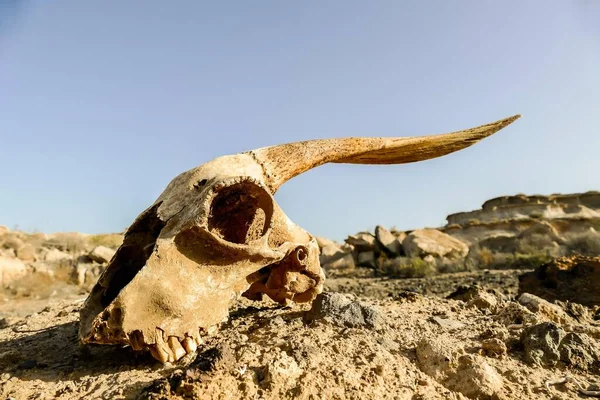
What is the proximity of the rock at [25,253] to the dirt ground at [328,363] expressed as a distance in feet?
38.1

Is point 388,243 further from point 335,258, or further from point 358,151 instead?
point 358,151

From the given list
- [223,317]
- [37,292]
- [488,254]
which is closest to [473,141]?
[223,317]

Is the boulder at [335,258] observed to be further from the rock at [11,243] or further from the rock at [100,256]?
the rock at [11,243]

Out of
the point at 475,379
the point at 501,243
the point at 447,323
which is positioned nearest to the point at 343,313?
the point at 447,323

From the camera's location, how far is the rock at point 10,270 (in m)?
12.2

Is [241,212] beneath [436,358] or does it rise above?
above

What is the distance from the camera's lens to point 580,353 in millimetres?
3094

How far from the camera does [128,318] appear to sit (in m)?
2.64

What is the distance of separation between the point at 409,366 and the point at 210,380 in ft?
4.11

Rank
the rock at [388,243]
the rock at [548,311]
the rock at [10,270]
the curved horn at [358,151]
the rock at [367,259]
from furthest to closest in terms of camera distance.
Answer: the rock at [388,243] → the rock at [367,259] → the rock at [10,270] → the rock at [548,311] → the curved horn at [358,151]

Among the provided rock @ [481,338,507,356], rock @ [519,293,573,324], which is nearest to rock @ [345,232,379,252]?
rock @ [519,293,573,324]

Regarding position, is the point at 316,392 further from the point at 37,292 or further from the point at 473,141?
the point at 37,292

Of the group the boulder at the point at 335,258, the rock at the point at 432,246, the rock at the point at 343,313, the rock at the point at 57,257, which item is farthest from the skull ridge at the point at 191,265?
the rock at the point at 432,246

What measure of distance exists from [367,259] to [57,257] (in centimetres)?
1164
